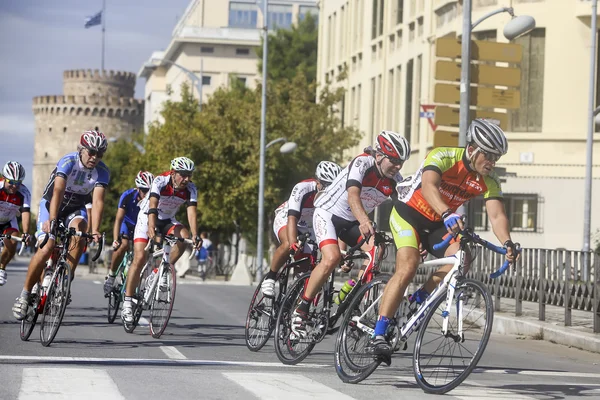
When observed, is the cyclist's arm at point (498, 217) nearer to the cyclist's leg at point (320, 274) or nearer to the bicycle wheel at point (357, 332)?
the bicycle wheel at point (357, 332)

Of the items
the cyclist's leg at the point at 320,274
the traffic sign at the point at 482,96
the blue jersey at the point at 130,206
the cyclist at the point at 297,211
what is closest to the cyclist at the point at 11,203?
the blue jersey at the point at 130,206

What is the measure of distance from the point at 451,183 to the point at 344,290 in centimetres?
170

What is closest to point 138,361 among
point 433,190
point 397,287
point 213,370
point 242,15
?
point 213,370

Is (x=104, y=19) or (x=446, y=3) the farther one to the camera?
(x=104, y=19)

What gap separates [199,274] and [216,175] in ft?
13.2

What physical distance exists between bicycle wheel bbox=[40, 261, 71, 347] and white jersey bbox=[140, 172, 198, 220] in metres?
1.77

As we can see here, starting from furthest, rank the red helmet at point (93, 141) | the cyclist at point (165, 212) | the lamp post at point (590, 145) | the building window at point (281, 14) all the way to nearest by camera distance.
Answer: the building window at point (281, 14)
the lamp post at point (590, 145)
the cyclist at point (165, 212)
the red helmet at point (93, 141)

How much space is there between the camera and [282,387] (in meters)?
9.03

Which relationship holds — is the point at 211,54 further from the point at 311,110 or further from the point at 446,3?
the point at 446,3

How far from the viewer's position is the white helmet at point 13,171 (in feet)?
47.9

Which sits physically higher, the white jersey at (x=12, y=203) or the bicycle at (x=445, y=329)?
the white jersey at (x=12, y=203)

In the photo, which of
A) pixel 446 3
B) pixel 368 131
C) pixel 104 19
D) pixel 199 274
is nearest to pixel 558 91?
pixel 446 3

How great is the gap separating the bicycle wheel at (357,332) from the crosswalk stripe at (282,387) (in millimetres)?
242

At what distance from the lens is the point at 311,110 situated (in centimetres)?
5231
